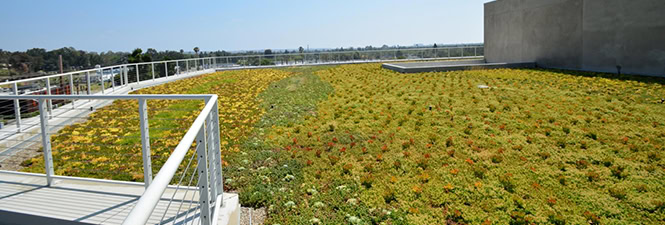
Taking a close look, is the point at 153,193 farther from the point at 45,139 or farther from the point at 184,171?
the point at 45,139

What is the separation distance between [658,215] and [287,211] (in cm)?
330

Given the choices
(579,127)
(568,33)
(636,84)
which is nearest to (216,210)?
(579,127)

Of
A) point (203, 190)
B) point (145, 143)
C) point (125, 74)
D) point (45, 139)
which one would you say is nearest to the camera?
point (203, 190)

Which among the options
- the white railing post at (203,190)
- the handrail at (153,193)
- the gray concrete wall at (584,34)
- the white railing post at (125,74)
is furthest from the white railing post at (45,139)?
the gray concrete wall at (584,34)

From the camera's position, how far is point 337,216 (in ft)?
12.4

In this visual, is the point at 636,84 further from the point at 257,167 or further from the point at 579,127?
the point at 257,167

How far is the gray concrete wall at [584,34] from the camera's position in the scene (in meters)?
13.8

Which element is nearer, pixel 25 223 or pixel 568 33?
pixel 25 223

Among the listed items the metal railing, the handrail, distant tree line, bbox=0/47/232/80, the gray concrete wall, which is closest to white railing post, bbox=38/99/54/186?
the metal railing

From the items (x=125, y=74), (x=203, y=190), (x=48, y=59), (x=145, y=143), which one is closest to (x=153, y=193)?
(x=203, y=190)

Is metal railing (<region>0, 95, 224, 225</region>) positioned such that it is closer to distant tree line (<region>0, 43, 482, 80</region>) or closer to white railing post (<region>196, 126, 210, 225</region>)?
white railing post (<region>196, 126, 210, 225</region>)

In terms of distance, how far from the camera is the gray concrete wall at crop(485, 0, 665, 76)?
1378 centimetres

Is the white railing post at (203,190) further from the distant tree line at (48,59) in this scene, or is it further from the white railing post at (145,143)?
the distant tree line at (48,59)

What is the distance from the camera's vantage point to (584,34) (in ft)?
54.8
